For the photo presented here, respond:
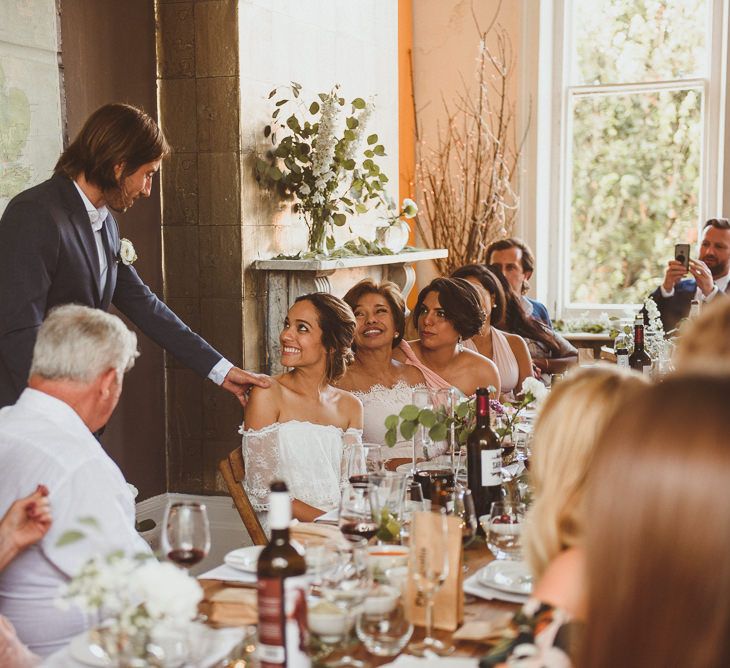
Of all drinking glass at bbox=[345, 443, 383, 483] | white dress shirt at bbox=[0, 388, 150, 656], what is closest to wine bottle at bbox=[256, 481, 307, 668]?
white dress shirt at bbox=[0, 388, 150, 656]

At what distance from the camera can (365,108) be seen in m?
4.95

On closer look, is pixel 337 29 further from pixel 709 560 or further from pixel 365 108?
pixel 709 560

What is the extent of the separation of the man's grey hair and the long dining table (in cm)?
46

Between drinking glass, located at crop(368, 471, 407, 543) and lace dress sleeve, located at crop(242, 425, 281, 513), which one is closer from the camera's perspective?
drinking glass, located at crop(368, 471, 407, 543)

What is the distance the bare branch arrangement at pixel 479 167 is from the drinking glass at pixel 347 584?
5101mm

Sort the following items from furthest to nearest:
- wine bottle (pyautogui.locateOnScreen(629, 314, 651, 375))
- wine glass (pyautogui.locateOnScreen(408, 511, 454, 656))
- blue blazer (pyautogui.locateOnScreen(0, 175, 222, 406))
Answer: wine bottle (pyautogui.locateOnScreen(629, 314, 651, 375)) < blue blazer (pyautogui.locateOnScreen(0, 175, 222, 406)) < wine glass (pyautogui.locateOnScreen(408, 511, 454, 656))

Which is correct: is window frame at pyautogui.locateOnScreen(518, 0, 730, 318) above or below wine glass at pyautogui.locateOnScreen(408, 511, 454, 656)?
above

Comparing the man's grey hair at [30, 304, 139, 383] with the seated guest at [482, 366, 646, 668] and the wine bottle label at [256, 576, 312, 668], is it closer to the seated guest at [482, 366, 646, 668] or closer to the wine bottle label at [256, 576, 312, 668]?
the wine bottle label at [256, 576, 312, 668]

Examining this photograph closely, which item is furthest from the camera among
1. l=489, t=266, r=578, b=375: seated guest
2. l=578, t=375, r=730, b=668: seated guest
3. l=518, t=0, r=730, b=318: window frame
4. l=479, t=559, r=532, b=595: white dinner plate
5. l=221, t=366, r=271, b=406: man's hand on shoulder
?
l=518, t=0, r=730, b=318: window frame

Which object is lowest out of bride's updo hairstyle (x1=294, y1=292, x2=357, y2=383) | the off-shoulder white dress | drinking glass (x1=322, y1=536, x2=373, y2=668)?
the off-shoulder white dress

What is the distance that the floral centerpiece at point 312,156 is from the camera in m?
4.52

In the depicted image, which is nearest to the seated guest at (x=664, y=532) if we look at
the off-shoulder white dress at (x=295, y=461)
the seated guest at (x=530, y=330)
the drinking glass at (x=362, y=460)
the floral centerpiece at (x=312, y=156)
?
the drinking glass at (x=362, y=460)

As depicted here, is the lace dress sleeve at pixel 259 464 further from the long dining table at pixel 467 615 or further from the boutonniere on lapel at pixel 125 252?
the long dining table at pixel 467 615

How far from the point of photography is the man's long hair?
2988 millimetres
